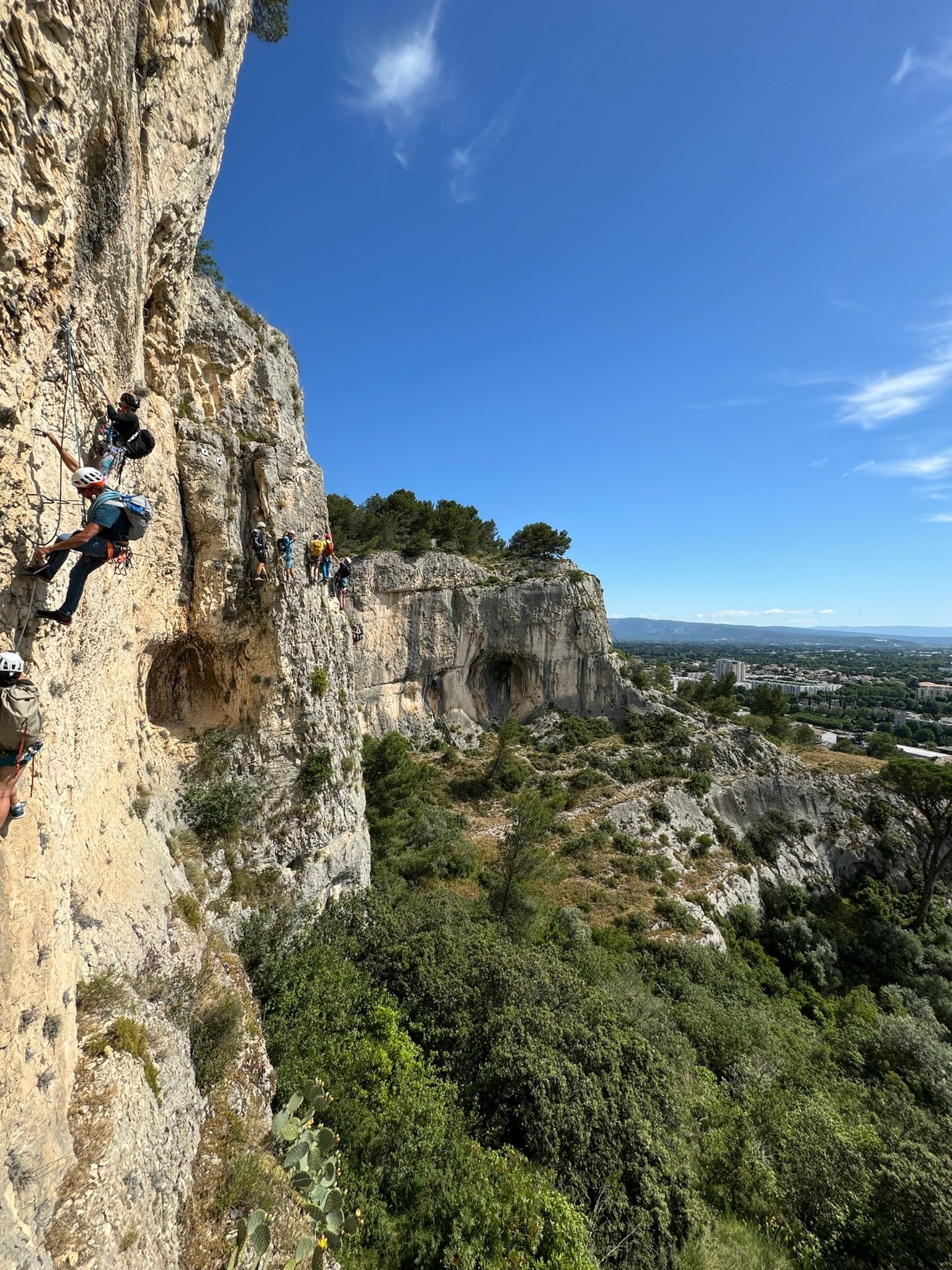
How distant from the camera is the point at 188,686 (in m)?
12.9

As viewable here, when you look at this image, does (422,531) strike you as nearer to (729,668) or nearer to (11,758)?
(11,758)

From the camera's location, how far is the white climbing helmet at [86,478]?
4.68 m

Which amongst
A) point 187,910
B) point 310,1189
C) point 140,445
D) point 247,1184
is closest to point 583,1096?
point 310,1189

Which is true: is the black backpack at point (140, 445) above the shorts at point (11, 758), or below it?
above

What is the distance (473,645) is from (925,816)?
3195cm

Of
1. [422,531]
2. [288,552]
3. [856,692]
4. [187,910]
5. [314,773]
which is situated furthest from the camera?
[856,692]

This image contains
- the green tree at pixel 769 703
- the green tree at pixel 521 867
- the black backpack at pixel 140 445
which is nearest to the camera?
the black backpack at pixel 140 445

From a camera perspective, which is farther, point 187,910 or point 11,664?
point 187,910

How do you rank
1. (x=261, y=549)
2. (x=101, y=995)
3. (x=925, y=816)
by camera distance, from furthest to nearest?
1. (x=925, y=816)
2. (x=261, y=549)
3. (x=101, y=995)

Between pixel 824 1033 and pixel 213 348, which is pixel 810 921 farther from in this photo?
pixel 213 348

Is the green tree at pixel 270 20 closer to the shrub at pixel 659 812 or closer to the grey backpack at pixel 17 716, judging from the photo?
the grey backpack at pixel 17 716

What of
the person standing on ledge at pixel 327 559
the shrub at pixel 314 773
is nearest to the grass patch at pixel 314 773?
the shrub at pixel 314 773

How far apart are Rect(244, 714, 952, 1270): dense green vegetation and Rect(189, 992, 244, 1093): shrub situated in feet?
6.26

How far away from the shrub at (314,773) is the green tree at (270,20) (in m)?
18.9
